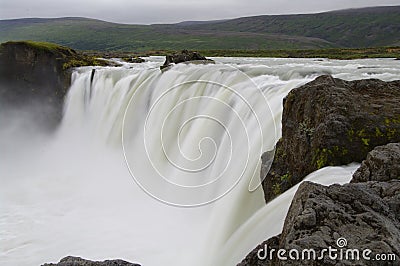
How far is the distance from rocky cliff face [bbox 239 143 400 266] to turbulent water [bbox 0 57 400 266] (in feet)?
6.43

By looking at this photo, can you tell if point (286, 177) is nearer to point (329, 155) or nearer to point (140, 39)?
point (329, 155)

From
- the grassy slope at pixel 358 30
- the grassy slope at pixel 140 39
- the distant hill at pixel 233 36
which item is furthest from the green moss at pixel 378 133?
the grassy slope at pixel 358 30

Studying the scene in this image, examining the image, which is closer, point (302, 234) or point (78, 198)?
point (302, 234)

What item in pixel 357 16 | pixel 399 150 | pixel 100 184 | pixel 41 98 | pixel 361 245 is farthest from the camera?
pixel 357 16

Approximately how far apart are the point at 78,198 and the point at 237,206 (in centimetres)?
739

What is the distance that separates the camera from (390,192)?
4004mm

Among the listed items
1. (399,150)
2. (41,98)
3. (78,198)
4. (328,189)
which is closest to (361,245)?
(328,189)

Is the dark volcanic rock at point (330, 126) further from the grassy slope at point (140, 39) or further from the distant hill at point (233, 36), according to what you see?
the grassy slope at point (140, 39)

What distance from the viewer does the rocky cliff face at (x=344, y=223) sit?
318 cm

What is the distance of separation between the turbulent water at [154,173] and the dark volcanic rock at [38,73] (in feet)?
4.90

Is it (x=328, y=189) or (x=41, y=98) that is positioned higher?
Answer: (x=41, y=98)

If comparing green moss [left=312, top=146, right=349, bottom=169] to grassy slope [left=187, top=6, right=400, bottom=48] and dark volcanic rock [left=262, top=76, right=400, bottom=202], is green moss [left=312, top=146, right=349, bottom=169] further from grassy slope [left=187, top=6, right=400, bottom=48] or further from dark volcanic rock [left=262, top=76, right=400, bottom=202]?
grassy slope [left=187, top=6, right=400, bottom=48]

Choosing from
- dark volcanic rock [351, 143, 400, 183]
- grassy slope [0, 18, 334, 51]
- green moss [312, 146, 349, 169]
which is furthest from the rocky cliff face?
grassy slope [0, 18, 334, 51]

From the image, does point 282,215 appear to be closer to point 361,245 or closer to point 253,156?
point 361,245
